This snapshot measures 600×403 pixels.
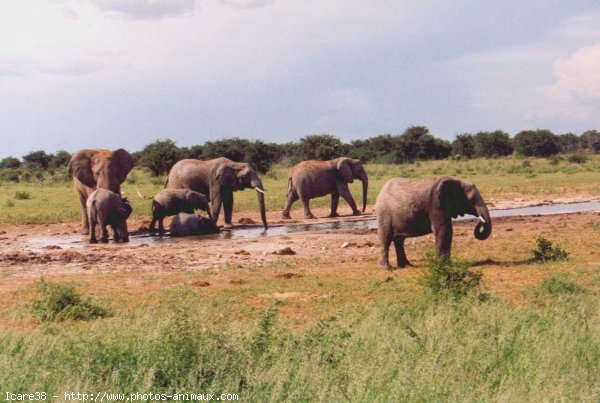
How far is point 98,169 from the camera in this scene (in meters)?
20.5

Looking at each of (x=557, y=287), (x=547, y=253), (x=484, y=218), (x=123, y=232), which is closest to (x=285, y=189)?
(x=123, y=232)

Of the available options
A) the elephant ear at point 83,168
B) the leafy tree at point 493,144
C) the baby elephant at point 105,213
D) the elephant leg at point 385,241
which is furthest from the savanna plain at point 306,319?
the leafy tree at point 493,144

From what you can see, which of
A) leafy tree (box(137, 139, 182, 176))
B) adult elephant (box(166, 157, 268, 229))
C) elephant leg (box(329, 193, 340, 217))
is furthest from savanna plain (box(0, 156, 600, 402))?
leafy tree (box(137, 139, 182, 176))

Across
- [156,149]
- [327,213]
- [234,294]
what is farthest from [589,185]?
[234,294]

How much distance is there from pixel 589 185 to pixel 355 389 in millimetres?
30893

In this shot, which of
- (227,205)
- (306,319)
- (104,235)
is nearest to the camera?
(306,319)

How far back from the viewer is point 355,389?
6.09 m

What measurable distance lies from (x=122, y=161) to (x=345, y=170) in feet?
24.6

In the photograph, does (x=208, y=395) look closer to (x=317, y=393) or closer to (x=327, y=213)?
(x=317, y=393)

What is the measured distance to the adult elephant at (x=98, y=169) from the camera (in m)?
20.3

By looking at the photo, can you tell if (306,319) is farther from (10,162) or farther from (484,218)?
(10,162)

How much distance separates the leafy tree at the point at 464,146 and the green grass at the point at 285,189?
25.8m

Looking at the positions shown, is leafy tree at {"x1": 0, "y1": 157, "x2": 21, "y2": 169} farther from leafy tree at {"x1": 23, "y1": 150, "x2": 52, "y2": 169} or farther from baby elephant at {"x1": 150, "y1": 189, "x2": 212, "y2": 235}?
baby elephant at {"x1": 150, "y1": 189, "x2": 212, "y2": 235}

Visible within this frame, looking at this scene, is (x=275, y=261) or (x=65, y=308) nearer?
(x=65, y=308)
